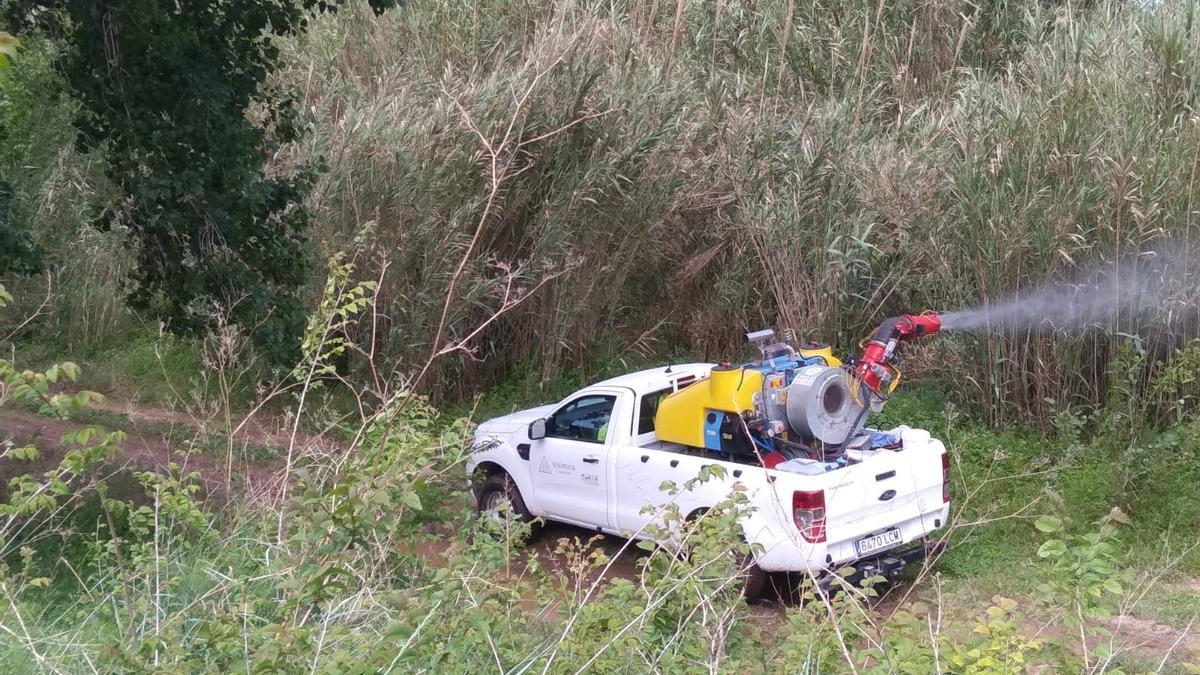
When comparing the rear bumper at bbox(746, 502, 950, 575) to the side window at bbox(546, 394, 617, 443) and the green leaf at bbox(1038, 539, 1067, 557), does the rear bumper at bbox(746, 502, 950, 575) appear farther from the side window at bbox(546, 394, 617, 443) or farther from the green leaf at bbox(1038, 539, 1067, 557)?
the green leaf at bbox(1038, 539, 1067, 557)

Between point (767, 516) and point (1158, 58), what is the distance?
620 centimetres

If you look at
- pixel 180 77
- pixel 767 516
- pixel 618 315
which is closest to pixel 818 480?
pixel 767 516

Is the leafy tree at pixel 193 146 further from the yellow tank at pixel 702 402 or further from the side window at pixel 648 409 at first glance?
the yellow tank at pixel 702 402

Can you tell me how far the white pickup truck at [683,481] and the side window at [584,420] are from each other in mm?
11

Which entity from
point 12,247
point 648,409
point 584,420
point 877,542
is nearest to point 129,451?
point 12,247

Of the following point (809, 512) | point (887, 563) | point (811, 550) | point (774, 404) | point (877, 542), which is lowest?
point (887, 563)

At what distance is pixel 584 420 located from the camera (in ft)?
26.8

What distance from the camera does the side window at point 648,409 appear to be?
785cm

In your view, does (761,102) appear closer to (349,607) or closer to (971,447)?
(971,447)

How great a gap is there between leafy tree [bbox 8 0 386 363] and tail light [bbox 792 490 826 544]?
423 centimetres

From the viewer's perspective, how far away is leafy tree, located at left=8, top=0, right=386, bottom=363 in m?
7.71

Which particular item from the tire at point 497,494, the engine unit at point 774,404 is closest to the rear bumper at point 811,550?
the engine unit at point 774,404

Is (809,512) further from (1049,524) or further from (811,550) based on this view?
(1049,524)

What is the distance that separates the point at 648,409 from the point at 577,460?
67 centimetres
